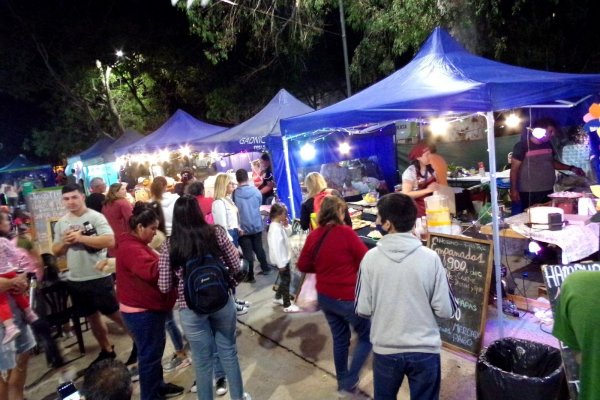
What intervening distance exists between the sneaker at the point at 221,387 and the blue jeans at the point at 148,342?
565 mm

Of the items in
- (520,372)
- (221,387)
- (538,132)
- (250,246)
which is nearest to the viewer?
(520,372)

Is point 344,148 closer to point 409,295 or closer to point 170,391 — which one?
point 170,391

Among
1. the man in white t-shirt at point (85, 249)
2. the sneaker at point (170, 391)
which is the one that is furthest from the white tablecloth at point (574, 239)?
the man in white t-shirt at point (85, 249)

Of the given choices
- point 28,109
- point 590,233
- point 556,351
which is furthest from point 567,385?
point 28,109

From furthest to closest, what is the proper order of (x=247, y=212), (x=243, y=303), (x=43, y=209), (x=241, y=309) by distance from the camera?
(x=43, y=209) < (x=247, y=212) < (x=243, y=303) < (x=241, y=309)

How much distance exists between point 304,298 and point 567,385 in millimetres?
2731

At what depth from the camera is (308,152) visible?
887 centimetres

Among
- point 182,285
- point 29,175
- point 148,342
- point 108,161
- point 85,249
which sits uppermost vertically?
point 108,161

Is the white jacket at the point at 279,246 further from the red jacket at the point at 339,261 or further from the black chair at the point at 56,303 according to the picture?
the black chair at the point at 56,303

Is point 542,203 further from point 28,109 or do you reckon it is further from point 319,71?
point 28,109

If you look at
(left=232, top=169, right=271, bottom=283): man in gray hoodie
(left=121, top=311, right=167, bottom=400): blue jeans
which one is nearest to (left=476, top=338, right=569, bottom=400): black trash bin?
(left=121, top=311, right=167, bottom=400): blue jeans

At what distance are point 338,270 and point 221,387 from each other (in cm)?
167

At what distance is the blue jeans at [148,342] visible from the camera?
3293mm

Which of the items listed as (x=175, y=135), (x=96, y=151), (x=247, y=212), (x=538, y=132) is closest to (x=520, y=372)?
(x=538, y=132)
